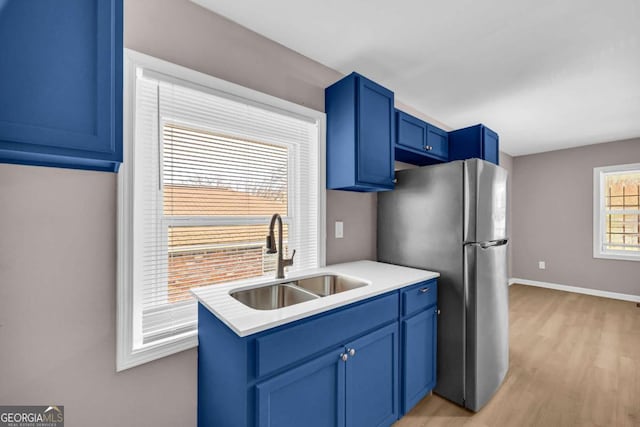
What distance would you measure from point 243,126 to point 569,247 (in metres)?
5.77

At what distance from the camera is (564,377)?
2.20 m

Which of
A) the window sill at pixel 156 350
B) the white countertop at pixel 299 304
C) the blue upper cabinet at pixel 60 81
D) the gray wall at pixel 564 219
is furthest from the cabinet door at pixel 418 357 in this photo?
the gray wall at pixel 564 219

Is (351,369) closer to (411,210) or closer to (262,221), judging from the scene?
(262,221)

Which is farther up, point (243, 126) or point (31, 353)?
point (243, 126)

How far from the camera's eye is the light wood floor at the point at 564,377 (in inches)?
69.6

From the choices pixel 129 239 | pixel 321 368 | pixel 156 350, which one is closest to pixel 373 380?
pixel 321 368

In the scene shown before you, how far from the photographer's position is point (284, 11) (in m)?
1.59

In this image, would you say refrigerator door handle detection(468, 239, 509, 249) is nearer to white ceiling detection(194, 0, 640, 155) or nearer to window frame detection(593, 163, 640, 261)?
white ceiling detection(194, 0, 640, 155)

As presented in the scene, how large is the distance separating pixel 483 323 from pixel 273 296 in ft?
4.84

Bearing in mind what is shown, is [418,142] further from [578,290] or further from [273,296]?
[578,290]

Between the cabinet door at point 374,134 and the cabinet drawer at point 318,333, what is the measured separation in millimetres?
896

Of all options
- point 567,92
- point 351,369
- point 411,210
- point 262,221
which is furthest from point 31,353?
point 567,92

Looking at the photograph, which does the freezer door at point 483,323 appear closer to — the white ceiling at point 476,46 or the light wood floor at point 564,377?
the light wood floor at point 564,377

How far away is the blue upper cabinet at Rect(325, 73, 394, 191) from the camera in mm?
1916
